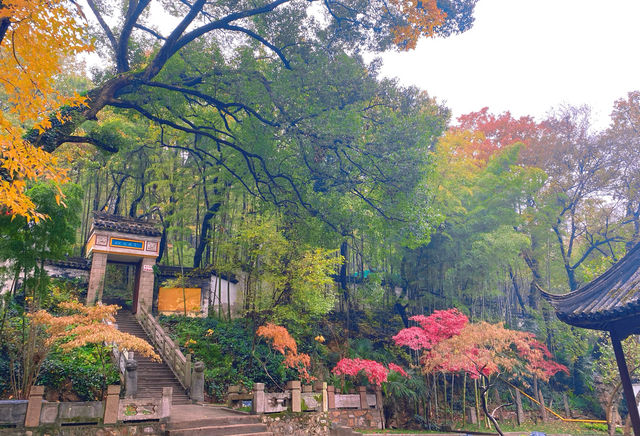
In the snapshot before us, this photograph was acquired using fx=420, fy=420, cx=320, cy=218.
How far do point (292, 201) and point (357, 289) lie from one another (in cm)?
1156

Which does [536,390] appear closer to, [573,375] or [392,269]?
[573,375]

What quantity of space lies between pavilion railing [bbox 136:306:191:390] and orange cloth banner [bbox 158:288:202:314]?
183 cm

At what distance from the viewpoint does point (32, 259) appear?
8.20m

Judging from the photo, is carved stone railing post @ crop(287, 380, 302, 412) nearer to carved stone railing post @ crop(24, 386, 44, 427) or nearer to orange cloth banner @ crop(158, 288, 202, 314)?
carved stone railing post @ crop(24, 386, 44, 427)

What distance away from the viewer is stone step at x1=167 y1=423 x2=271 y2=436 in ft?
24.9

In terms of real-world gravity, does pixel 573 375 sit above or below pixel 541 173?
below

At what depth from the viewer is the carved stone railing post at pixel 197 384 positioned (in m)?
10.9

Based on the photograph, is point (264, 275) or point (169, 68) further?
point (264, 275)

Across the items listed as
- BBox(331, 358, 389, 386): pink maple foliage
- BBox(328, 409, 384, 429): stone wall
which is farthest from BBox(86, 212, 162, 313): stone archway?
BBox(328, 409, 384, 429): stone wall

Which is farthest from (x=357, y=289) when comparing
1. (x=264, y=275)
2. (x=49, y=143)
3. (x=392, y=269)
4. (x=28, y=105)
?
(x=28, y=105)

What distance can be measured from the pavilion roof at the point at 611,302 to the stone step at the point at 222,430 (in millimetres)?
6211

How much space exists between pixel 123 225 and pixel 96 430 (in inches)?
385

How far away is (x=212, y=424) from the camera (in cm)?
816

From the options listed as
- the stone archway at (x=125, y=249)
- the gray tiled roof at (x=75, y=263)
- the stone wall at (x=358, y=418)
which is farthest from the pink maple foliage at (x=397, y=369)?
the gray tiled roof at (x=75, y=263)
